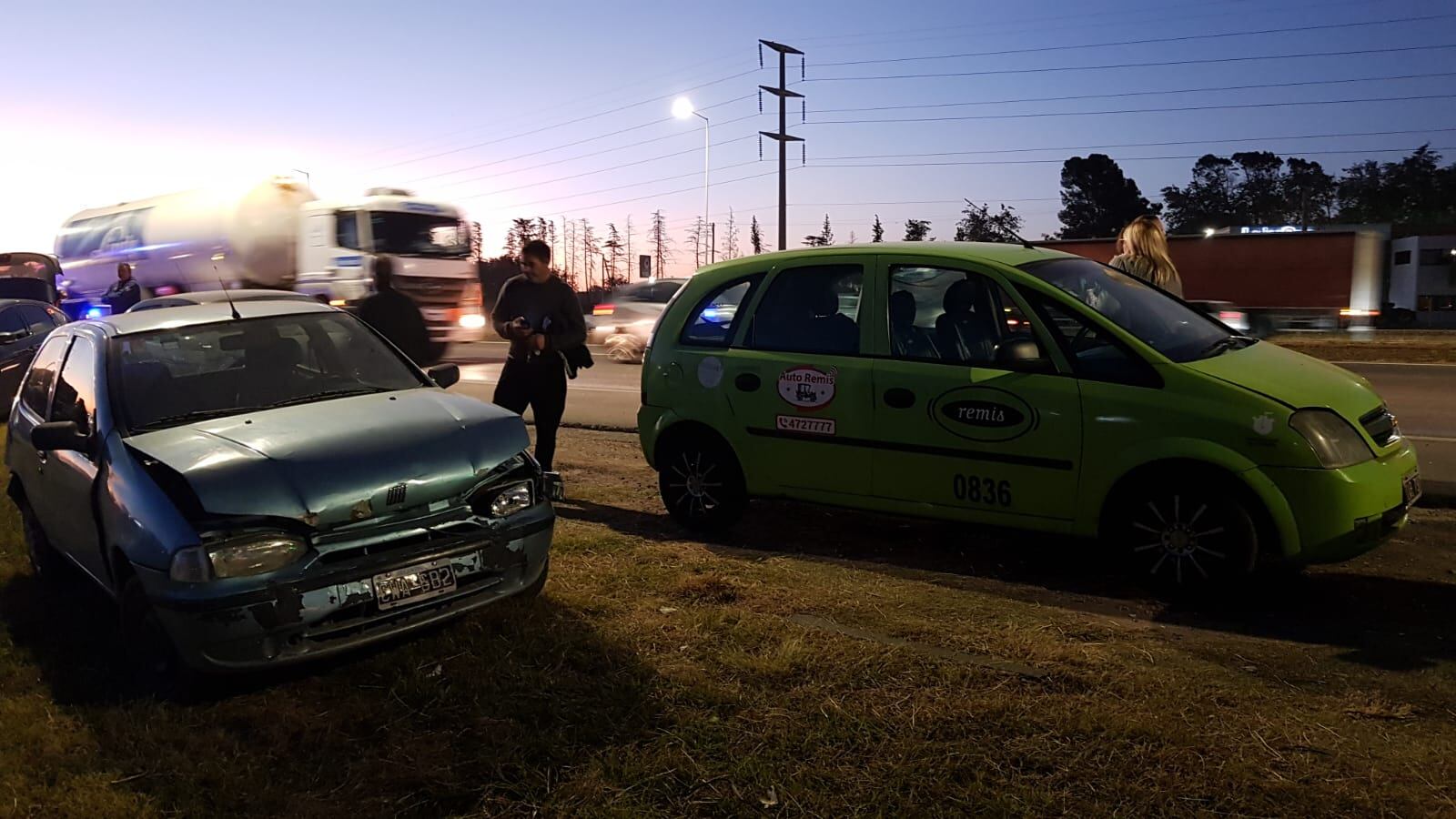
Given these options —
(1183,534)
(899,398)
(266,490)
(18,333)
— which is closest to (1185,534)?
(1183,534)

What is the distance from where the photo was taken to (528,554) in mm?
4238

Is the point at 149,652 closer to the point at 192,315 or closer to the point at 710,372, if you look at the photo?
the point at 192,315

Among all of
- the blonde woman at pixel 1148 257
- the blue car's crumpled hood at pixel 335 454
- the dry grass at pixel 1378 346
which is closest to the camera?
the blue car's crumpled hood at pixel 335 454

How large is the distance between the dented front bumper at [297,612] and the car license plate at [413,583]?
2 cm

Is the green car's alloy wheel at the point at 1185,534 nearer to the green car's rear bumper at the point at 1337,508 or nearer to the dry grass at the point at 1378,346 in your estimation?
the green car's rear bumper at the point at 1337,508

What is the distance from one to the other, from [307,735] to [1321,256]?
98.0ft

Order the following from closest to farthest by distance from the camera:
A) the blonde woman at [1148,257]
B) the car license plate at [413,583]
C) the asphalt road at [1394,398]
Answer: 1. the car license plate at [413,583]
2. the blonde woman at [1148,257]
3. the asphalt road at [1394,398]

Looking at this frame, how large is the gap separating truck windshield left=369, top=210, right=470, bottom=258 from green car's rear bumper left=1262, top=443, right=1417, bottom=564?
57.4 ft

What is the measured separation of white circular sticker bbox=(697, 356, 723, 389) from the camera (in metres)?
5.91

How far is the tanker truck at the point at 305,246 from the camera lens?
62.7 feet

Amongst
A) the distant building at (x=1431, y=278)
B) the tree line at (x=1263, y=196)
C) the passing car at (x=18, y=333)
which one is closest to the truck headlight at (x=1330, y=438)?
the passing car at (x=18, y=333)

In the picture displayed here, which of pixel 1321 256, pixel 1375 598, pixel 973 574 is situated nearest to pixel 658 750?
pixel 973 574

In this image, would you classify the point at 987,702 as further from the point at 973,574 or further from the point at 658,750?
the point at 973,574

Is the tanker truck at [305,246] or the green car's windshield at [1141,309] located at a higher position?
the tanker truck at [305,246]
